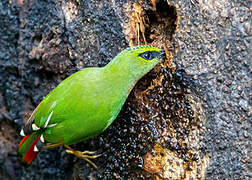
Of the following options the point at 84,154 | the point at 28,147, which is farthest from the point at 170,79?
the point at 28,147

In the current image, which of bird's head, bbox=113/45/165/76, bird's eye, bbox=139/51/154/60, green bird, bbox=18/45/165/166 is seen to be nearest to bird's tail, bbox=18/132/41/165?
green bird, bbox=18/45/165/166

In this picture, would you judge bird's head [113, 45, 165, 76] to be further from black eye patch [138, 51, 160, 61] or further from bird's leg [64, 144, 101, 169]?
bird's leg [64, 144, 101, 169]

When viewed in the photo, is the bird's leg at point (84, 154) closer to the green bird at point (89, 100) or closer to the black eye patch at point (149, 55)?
the green bird at point (89, 100)

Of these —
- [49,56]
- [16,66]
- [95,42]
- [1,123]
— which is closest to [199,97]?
[95,42]

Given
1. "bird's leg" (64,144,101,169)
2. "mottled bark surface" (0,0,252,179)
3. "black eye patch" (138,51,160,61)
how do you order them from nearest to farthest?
"mottled bark surface" (0,0,252,179), "black eye patch" (138,51,160,61), "bird's leg" (64,144,101,169)

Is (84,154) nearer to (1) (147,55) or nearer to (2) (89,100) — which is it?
(2) (89,100)
